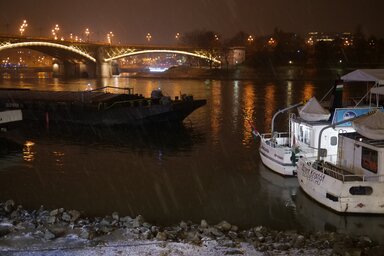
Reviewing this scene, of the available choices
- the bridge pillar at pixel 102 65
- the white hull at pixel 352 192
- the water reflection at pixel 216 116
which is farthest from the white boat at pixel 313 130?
the bridge pillar at pixel 102 65

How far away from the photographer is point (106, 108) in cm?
3478

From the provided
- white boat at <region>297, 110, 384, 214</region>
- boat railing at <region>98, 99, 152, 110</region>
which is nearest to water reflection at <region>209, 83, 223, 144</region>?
boat railing at <region>98, 99, 152, 110</region>

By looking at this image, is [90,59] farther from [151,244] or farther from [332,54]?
[151,244]

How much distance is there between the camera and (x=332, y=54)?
111m

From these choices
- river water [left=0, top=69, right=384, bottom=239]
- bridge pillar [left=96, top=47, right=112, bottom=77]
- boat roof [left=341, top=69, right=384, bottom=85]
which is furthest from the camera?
bridge pillar [left=96, top=47, right=112, bottom=77]

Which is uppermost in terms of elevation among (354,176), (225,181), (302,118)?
(302,118)

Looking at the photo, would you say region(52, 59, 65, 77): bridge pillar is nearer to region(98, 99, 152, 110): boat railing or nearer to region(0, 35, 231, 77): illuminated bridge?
region(0, 35, 231, 77): illuminated bridge

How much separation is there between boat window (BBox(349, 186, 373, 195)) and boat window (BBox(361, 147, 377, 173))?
1.95 feet

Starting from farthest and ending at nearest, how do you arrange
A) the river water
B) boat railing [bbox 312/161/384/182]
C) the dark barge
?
1. the dark barge
2. the river water
3. boat railing [bbox 312/161/384/182]

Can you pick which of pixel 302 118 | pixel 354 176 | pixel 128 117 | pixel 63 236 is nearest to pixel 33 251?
pixel 63 236

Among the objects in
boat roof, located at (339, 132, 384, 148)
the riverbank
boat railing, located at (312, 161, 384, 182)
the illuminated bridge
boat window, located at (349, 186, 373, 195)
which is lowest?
the riverbank

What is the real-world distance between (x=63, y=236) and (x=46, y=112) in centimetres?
2761

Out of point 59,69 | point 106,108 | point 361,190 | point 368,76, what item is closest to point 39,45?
point 59,69

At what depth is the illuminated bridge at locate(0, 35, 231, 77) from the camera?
87.1 m
